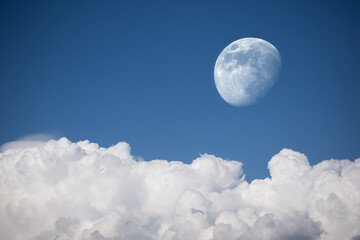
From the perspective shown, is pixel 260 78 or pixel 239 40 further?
pixel 239 40

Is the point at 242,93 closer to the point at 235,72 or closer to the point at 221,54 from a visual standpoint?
the point at 235,72

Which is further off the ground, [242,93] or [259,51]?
[259,51]

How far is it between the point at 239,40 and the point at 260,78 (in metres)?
21.5

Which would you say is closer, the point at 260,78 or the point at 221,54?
the point at 260,78

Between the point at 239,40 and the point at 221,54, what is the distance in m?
8.73

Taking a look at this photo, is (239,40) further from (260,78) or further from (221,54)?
(260,78)

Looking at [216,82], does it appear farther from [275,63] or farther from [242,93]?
[275,63]

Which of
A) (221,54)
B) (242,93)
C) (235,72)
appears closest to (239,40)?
(221,54)

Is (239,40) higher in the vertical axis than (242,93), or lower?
higher

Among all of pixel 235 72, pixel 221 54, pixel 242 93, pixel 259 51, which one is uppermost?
pixel 221 54

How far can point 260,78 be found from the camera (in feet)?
280

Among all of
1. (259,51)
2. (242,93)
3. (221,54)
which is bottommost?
(242,93)

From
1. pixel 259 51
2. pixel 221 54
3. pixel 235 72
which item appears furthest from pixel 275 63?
pixel 221 54

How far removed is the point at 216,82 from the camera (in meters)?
101
